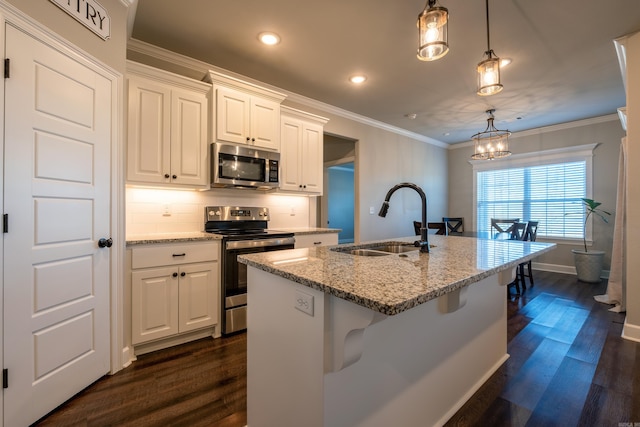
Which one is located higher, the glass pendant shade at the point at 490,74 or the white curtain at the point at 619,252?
the glass pendant shade at the point at 490,74

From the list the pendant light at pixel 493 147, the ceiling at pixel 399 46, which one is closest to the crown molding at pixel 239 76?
the ceiling at pixel 399 46

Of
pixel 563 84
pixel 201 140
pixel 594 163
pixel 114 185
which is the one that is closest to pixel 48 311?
pixel 114 185

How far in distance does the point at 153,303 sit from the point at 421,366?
1.97 meters

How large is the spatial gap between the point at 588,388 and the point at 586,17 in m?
2.69

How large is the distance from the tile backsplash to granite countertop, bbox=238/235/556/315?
179 cm

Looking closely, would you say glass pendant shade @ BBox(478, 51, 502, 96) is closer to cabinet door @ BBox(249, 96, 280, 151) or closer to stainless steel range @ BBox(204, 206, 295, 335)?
cabinet door @ BBox(249, 96, 280, 151)

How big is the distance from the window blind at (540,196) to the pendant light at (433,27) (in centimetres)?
501

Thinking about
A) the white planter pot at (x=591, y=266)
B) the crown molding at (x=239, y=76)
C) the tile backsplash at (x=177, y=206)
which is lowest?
the white planter pot at (x=591, y=266)

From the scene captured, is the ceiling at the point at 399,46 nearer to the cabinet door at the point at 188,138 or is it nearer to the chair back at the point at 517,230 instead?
the cabinet door at the point at 188,138

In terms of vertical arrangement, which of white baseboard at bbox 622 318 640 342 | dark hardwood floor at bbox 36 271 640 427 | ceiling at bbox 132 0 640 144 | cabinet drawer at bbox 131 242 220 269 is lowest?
dark hardwood floor at bbox 36 271 640 427

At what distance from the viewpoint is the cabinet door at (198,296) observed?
2377mm

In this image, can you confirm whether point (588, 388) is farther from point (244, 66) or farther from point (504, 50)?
point (244, 66)

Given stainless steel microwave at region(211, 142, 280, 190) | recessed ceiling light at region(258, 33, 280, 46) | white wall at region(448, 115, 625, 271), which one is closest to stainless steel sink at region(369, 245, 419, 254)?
stainless steel microwave at region(211, 142, 280, 190)

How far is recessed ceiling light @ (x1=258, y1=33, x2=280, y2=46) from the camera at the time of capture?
8.00ft
